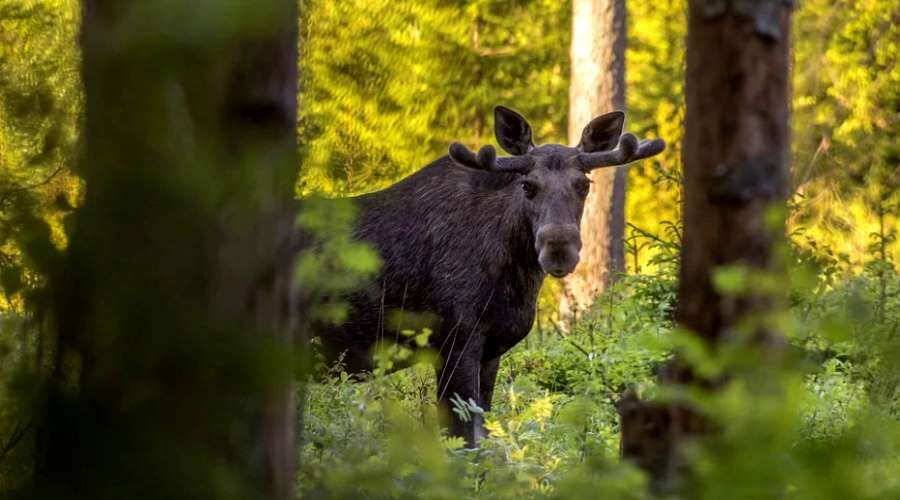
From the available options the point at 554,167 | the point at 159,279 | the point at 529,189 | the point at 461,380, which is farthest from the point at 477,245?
the point at 159,279

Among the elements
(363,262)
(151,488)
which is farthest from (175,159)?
(363,262)

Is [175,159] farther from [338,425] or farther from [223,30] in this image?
[338,425]

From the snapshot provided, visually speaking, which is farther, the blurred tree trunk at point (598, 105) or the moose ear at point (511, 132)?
the blurred tree trunk at point (598, 105)

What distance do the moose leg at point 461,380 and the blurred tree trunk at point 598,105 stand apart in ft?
26.5

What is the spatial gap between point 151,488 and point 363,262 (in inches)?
38.6

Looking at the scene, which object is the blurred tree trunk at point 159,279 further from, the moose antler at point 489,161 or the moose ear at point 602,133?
the moose ear at point 602,133

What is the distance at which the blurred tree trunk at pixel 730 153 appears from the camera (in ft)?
13.4

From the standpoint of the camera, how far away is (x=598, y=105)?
17078 mm

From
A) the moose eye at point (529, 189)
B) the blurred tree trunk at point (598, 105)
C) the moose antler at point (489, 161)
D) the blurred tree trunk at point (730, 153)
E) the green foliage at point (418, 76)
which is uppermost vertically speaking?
the green foliage at point (418, 76)

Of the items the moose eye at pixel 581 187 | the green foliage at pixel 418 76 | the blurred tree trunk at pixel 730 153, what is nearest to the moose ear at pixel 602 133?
the moose eye at pixel 581 187

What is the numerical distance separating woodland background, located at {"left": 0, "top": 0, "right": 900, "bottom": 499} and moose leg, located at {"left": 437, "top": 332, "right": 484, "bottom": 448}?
0.68 ft

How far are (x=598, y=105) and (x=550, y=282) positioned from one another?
4727mm

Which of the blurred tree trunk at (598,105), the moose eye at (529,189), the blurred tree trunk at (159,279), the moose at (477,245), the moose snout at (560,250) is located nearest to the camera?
the blurred tree trunk at (159,279)

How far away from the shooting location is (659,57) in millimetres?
26047
